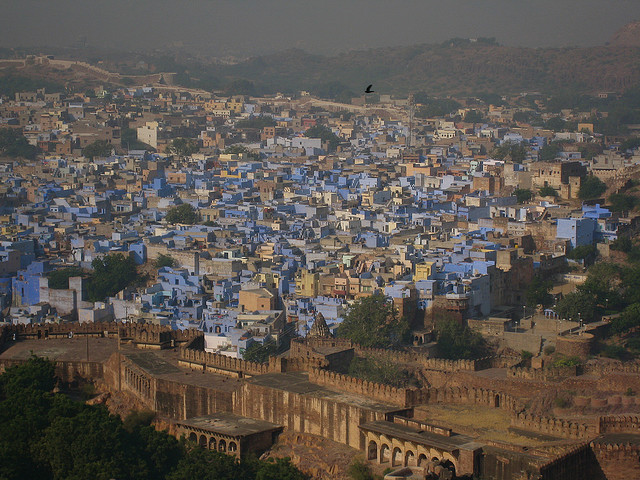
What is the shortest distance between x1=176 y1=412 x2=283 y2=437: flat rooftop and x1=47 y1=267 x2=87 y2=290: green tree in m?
9.83

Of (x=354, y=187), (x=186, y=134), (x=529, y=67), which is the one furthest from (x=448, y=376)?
(x=529, y=67)

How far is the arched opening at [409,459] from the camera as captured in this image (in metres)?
12.4

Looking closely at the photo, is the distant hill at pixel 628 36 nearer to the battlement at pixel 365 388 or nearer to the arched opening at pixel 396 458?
the battlement at pixel 365 388

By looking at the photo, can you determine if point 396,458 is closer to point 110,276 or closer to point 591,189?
point 110,276

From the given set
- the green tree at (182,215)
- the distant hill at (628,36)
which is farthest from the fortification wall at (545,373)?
the distant hill at (628,36)

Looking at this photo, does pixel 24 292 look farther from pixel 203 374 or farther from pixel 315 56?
pixel 315 56

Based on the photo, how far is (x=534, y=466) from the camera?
1146 cm

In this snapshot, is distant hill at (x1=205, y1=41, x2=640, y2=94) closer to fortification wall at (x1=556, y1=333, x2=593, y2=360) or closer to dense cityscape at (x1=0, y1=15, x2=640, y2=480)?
dense cityscape at (x1=0, y1=15, x2=640, y2=480)

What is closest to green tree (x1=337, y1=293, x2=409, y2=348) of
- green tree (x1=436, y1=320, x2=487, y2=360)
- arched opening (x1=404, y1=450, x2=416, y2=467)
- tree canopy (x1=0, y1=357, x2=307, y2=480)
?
green tree (x1=436, y1=320, x2=487, y2=360)

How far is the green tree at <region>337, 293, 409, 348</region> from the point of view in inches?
749

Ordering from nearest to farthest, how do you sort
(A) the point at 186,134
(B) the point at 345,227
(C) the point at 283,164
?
1. (B) the point at 345,227
2. (C) the point at 283,164
3. (A) the point at 186,134

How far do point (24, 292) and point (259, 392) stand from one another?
1087 centimetres

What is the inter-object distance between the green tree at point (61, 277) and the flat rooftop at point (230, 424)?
9830mm

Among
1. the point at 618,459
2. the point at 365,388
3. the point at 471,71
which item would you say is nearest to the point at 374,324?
the point at 365,388
